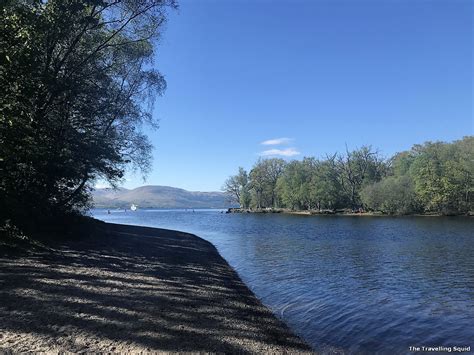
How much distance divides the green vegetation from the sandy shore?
440cm

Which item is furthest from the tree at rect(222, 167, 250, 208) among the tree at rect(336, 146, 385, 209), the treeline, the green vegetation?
the green vegetation

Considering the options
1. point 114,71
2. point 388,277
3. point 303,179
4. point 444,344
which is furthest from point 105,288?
point 303,179

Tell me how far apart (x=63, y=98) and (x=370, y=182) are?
10170 cm

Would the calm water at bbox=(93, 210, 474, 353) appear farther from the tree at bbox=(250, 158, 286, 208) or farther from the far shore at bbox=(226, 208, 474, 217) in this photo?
the tree at bbox=(250, 158, 286, 208)

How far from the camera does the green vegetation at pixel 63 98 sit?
13953 millimetres

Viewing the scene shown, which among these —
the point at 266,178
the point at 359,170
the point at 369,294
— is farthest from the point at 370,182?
the point at 369,294

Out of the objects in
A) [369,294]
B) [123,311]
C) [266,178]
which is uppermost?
[266,178]

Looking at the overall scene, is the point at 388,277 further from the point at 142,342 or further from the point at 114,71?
the point at 114,71

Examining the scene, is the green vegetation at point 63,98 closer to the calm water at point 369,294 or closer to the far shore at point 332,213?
the calm water at point 369,294

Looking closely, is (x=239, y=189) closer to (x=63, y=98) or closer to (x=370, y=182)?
(x=370, y=182)

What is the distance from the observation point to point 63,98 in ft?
66.8

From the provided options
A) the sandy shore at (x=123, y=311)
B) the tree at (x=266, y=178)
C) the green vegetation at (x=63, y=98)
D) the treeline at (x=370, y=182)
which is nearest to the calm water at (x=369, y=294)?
the sandy shore at (x=123, y=311)

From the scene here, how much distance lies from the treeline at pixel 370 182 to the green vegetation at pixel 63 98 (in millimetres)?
77891

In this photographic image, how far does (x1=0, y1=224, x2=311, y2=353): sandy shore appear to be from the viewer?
→ 6.99 metres
